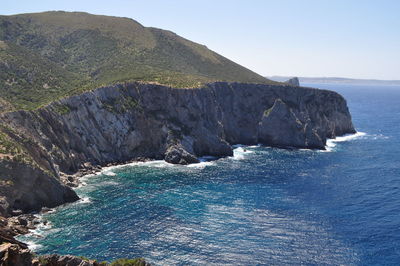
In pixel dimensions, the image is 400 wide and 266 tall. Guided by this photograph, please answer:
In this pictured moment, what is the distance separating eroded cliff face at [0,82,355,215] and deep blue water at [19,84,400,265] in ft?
33.7

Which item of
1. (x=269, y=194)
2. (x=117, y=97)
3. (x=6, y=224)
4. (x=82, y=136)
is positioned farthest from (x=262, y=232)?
(x=117, y=97)

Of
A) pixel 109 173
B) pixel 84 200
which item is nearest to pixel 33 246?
pixel 84 200

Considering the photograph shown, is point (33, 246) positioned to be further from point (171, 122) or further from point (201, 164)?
point (171, 122)

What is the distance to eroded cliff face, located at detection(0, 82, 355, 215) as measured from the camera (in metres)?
105

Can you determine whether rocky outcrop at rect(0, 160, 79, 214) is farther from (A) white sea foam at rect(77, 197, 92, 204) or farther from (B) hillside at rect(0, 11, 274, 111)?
(B) hillside at rect(0, 11, 274, 111)

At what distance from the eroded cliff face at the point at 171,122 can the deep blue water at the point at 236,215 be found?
1027 cm

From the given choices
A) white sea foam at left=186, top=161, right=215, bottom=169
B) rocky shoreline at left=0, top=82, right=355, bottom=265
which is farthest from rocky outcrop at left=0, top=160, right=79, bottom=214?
white sea foam at left=186, top=161, right=215, bottom=169

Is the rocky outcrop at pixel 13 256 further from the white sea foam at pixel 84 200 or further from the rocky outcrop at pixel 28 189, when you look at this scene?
the white sea foam at pixel 84 200

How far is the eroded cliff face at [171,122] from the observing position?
345ft

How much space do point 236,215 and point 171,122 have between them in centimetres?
6029

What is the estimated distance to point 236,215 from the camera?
80625 mm

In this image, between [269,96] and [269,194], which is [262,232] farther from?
[269,96]

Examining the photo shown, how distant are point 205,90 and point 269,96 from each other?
34.8 metres

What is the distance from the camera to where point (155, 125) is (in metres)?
130
